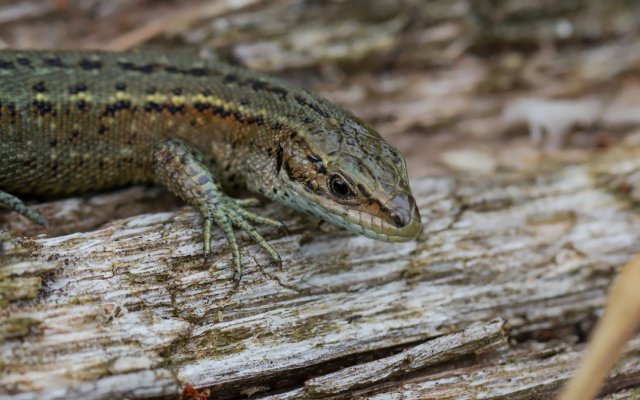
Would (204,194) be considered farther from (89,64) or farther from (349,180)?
(89,64)

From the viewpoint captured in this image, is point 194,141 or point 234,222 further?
point 194,141

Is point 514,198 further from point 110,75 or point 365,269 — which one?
point 110,75

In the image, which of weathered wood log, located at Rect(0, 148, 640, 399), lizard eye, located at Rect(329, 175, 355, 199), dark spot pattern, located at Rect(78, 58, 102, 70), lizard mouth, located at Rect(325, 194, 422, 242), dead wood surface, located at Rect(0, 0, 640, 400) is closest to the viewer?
weathered wood log, located at Rect(0, 148, 640, 399)

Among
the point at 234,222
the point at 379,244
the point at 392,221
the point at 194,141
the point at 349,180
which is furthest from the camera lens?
the point at 194,141

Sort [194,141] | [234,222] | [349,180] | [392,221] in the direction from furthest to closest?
[194,141]
[234,222]
[349,180]
[392,221]

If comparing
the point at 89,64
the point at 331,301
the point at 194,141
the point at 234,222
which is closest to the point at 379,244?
the point at 331,301

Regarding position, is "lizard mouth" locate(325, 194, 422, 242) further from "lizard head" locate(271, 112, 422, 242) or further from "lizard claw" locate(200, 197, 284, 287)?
"lizard claw" locate(200, 197, 284, 287)

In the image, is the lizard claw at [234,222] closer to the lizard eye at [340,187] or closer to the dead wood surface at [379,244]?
the dead wood surface at [379,244]

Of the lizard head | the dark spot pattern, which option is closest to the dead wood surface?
the lizard head
